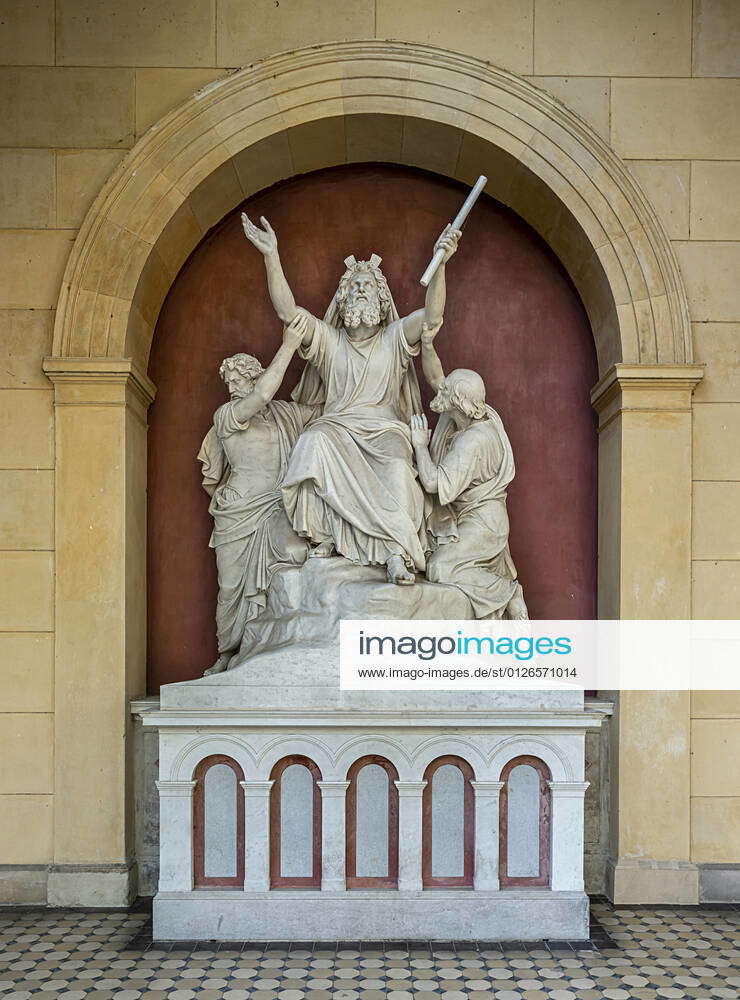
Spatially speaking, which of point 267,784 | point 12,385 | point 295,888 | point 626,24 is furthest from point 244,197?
point 295,888

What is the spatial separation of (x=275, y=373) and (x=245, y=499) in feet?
2.42

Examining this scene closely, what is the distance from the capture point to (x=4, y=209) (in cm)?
519

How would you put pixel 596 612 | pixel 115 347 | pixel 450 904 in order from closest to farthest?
pixel 450 904, pixel 115 347, pixel 596 612

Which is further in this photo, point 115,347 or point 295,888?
point 115,347

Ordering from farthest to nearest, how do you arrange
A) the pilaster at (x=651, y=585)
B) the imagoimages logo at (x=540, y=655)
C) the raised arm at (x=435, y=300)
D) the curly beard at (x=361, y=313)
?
the curly beard at (x=361, y=313) < the pilaster at (x=651, y=585) < the raised arm at (x=435, y=300) < the imagoimages logo at (x=540, y=655)

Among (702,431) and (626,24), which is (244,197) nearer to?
(626,24)

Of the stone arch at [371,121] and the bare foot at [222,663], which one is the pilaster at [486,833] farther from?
the stone arch at [371,121]

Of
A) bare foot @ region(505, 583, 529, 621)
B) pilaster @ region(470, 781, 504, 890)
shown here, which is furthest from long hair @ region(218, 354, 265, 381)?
pilaster @ region(470, 781, 504, 890)

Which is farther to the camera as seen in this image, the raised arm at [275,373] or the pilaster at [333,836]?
the raised arm at [275,373]

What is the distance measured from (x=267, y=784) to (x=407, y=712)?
71 centimetres

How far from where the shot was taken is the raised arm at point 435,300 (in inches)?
192

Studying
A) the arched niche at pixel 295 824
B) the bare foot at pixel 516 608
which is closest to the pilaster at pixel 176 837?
the arched niche at pixel 295 824

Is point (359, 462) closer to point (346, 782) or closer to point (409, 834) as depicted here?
point (346, 782)

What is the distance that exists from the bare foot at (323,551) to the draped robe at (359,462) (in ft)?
0.11
